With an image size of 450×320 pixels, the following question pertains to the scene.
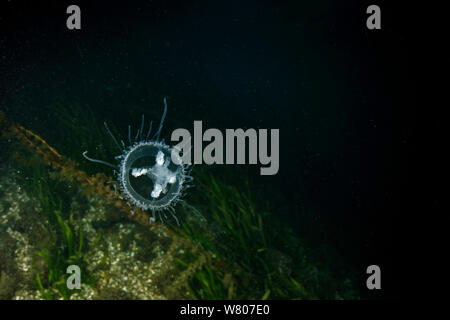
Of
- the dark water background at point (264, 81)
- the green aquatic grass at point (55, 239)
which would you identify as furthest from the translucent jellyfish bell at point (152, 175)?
the dark water background at point (264, 81)

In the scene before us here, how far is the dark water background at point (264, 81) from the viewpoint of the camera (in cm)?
347

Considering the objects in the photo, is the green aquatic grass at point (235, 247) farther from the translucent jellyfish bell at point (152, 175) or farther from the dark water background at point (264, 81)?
the dark water background at point (264, 81)

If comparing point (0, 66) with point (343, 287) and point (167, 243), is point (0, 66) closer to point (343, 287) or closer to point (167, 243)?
point (167, 243)

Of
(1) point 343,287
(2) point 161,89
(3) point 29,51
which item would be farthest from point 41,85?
(1) point 343,287

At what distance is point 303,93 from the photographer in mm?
3803

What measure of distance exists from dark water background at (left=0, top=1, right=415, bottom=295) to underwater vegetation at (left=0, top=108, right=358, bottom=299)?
1.81 ft

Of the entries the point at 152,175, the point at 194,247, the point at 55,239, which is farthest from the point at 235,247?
the point at 55,239

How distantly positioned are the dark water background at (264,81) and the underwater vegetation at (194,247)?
1.81 ft

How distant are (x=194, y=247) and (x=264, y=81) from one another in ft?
7.88

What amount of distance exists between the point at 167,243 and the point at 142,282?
39cm

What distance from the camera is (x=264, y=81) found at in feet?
12.7

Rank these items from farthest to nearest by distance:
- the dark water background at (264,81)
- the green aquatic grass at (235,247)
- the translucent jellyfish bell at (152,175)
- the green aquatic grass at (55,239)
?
the dark water background at (264,81) < the translucent jellyfish bell at (152,175) < the green aquatic grass at (235,247) < the green aquatic grass at (55,239)

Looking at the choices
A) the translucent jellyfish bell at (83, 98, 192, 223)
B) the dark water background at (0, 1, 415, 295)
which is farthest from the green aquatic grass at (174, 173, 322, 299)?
the dark water background at (0, 1, 415, 295)

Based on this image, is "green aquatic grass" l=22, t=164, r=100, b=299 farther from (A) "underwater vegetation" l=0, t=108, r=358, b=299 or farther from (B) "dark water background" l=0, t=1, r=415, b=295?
(B) "dark water background" l=0, t=1, r=415, b=295
